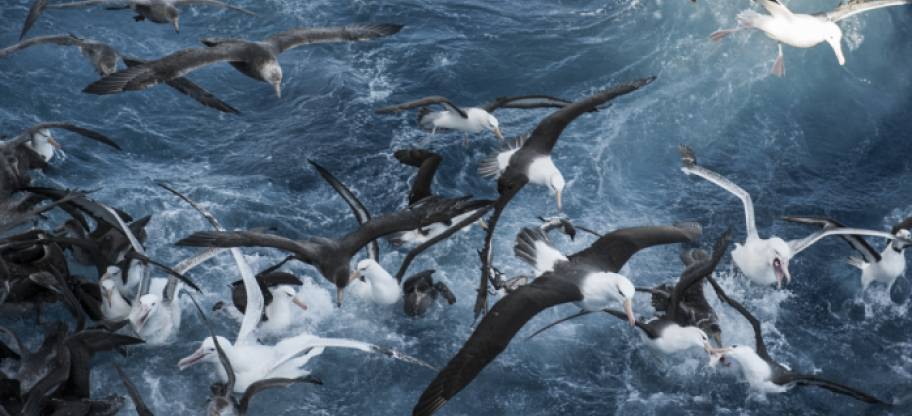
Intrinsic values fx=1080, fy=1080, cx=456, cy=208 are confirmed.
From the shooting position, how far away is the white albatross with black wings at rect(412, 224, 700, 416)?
37.7 feet

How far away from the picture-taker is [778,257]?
16.4m

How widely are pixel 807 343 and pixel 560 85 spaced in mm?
8223

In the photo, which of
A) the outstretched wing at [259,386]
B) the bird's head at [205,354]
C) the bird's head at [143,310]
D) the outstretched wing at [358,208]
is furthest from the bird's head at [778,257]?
the bird's head at [143,310]

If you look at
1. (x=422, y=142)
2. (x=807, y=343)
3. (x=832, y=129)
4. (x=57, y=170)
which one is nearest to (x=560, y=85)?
(x=422, y=142)

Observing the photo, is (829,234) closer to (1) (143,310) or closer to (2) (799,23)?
(2) (799,23)

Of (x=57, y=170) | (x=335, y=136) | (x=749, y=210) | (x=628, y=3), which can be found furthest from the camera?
(x=628, y=3)

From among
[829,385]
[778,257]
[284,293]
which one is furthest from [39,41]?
[829,385]

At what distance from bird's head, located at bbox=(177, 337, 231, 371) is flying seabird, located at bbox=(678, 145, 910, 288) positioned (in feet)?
25.5

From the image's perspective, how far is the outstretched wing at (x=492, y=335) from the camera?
1126 cm

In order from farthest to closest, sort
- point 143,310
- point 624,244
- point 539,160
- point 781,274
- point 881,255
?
point 881,255 < point 539,160 < point 781,274 < point 143,310 < point 624,244

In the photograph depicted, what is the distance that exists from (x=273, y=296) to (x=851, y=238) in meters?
9.43

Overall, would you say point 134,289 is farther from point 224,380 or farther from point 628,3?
point 628,3

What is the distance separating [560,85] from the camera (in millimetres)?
22656

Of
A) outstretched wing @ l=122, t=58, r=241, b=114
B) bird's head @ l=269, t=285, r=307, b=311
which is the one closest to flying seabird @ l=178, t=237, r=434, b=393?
bird's head @ l=269, t=285, r=307, b=311
